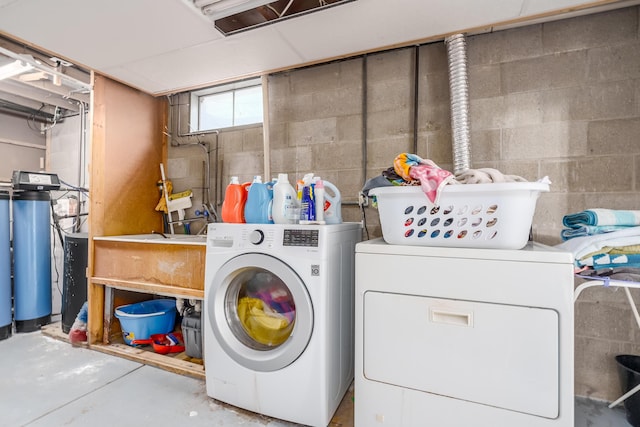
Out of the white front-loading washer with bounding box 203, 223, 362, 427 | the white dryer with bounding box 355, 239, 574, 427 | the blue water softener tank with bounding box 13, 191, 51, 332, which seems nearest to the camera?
the white dryer with bounding box 355, 239, 574, 427

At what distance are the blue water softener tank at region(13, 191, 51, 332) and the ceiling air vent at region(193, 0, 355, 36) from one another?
2277 mm

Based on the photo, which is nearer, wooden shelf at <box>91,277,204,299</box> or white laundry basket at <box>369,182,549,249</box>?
white laundry basket at <box>369,182,549,249</box>

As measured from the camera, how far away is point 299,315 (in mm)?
1395

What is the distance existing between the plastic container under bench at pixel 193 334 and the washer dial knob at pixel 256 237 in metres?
0.91

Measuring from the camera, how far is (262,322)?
163 cm

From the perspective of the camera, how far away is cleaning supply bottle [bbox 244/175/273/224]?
63.5 inches

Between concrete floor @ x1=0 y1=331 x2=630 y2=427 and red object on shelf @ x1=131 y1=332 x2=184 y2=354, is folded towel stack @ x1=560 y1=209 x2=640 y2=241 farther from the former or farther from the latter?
red object on shelf @ x1=131 y1=332 x2=184 y2=354

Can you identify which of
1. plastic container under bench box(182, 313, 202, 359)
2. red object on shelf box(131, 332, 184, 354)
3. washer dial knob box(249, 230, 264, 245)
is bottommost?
red object on shelf box(131, 332, 184, 354)

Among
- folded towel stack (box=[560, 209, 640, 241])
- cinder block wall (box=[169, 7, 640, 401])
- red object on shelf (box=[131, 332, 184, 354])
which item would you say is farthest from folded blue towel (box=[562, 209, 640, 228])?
red object on shelf (box=[131, 332, 184, 354])

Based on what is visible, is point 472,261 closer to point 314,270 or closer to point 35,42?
point 314,270

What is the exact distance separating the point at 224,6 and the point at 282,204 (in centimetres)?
105

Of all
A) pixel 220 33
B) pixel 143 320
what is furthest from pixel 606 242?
pixel 143 320

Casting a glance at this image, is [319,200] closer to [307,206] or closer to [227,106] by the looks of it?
[307,206]

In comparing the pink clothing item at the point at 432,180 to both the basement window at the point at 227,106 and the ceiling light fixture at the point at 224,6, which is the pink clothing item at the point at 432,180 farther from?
the basement window at the point at 227,106
